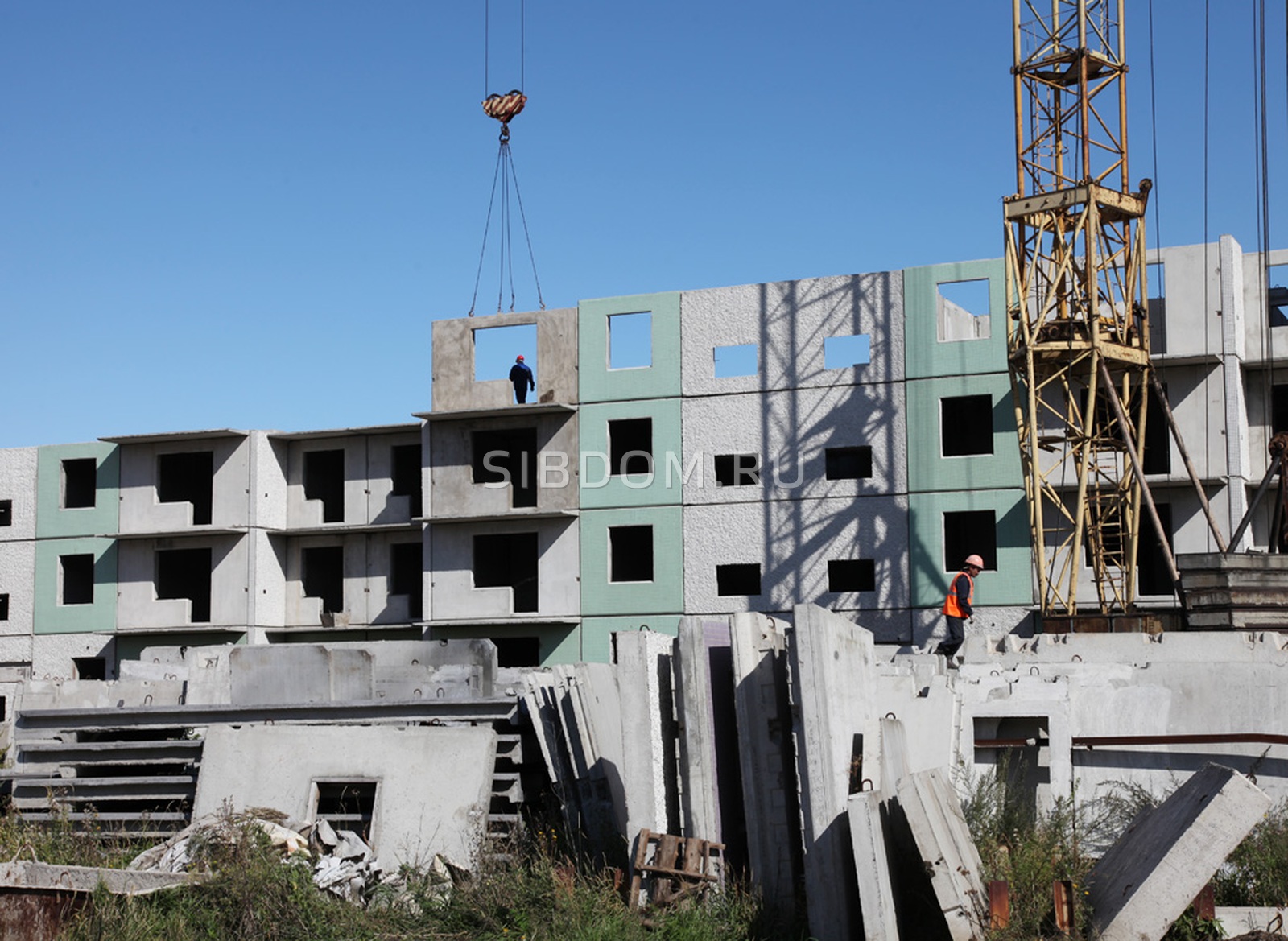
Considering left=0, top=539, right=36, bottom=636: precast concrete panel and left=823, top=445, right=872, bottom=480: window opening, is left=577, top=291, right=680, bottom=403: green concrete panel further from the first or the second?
left=0, top=539, right=36, bottom=636: precast concrete panel

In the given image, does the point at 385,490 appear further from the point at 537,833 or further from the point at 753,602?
the point at 537,833

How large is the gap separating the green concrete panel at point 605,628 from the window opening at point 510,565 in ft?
8.30

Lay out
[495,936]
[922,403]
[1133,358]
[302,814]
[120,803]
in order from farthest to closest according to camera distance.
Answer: [922,403] < [1133,358] < [120,803] < [302,814] < [495,936]

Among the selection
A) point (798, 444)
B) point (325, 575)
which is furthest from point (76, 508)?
point (798, 444)

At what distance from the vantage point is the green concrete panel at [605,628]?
3114 centimetres

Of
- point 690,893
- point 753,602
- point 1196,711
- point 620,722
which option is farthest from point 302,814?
point 753,602

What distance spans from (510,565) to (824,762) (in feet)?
87.4

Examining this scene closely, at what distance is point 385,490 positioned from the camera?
35156 millimetres

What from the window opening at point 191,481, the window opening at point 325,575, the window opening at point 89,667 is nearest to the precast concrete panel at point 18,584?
the window opening at point 89,667

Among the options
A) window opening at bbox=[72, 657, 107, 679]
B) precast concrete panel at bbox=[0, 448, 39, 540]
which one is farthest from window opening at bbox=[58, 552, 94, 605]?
window opening at bbox=[72, 657, 107, 679]

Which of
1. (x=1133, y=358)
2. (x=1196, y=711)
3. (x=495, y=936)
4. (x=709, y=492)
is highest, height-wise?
(x=1133, y=358)

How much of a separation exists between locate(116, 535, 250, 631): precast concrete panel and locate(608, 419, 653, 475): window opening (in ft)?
30.7

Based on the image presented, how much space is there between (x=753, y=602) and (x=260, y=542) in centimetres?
1243

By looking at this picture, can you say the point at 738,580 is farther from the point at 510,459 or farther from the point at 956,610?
the point at 956,610
